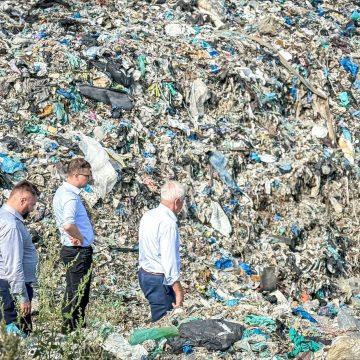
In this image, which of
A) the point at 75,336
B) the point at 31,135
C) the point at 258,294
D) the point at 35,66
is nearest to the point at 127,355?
the point at 75,336

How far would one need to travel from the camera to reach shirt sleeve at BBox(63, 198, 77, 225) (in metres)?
4.81

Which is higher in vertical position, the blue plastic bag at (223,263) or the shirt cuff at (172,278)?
the shirt cuff at (172,278)

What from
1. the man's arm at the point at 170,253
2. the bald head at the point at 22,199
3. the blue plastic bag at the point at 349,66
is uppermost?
the bald head at the point at 22,199

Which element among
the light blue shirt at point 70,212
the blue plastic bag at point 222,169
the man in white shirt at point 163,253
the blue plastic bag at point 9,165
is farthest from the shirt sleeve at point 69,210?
the blue plastic bag at point 222,169

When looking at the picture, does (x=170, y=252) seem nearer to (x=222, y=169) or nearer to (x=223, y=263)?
(x=223, y=263)

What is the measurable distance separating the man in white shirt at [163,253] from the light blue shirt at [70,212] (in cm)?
51

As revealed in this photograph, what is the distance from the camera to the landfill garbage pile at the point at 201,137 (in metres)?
7.63

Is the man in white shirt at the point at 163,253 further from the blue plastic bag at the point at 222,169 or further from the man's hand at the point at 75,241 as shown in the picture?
the blue plastic bag at the point at 222,169

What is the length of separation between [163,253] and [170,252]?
5 cm

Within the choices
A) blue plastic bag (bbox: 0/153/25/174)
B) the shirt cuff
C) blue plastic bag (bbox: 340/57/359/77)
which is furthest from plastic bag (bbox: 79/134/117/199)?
blue plastic bag (bbox: 340/57/359/77)

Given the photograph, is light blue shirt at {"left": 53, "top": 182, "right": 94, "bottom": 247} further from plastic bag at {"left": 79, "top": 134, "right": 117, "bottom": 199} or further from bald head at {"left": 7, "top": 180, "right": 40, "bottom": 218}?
plastic bag at {"left": 79, "top": 134, "right": 117, "bottom": 199}

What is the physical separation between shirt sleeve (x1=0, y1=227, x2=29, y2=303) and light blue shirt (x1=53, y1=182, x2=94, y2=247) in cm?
69

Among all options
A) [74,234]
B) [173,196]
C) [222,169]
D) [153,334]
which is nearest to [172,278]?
[153,334]

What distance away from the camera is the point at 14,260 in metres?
4.12
